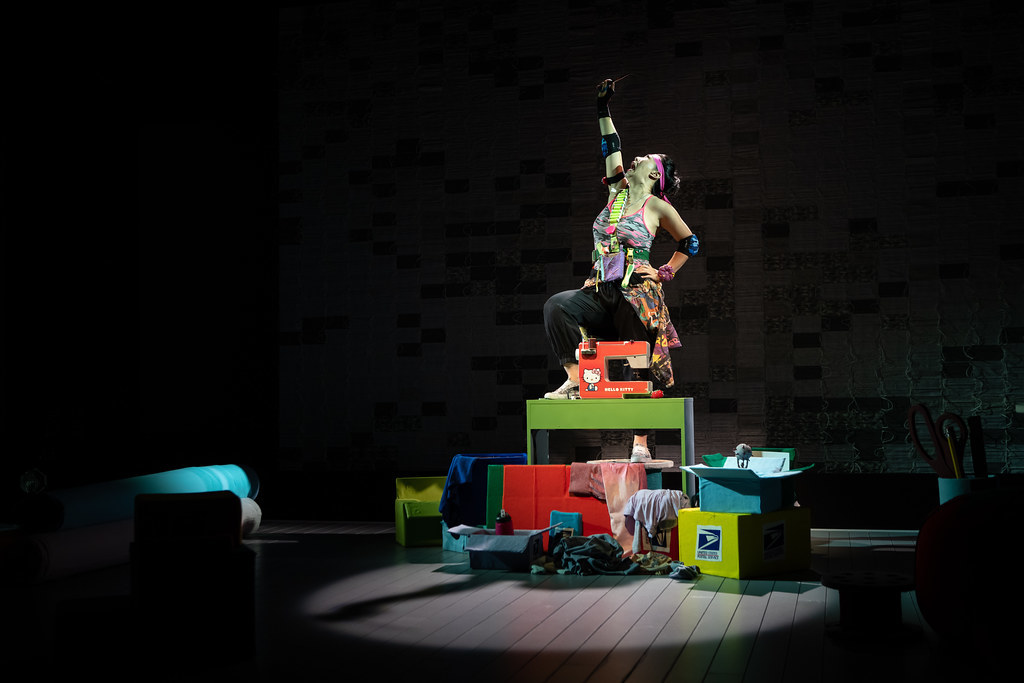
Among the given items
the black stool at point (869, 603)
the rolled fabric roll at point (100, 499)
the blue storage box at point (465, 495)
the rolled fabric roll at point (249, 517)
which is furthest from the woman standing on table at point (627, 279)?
the black stool at point (869, 603)

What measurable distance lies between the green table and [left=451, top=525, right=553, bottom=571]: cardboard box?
777 millimetres

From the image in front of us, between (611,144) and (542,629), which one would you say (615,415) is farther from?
(542,629)

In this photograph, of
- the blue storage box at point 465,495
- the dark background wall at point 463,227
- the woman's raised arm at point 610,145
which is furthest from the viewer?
the dark background wall at point 463,227

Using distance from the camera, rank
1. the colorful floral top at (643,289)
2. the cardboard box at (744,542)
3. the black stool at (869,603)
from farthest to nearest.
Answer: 1. the colorful floral top at (643,289)
2. the cardboard box at (744,542)
3. the black stool at (869,603)

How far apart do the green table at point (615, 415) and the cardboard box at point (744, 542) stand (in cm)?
75

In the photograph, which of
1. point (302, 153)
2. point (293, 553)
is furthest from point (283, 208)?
point (293, 553)

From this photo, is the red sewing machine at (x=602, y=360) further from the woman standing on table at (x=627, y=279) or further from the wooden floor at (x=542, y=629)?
the wooden floor at (x=542, y=629)

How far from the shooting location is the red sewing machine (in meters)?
5.43

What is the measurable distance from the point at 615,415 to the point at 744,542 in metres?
1.25

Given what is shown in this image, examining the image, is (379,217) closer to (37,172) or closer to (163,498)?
(37,172)

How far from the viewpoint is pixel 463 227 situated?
6785 mm

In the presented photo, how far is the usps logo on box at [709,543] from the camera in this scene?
4359mm

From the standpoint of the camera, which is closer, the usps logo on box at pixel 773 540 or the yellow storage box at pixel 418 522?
the usps logo on box at pixel 773 540

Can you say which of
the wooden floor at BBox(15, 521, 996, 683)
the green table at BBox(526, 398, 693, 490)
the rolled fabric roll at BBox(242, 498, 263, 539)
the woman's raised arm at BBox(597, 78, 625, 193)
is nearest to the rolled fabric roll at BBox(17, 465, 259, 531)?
the rolled fabric roll at BBox(242, 498, 263, 539)
